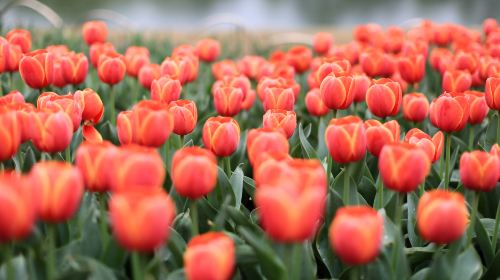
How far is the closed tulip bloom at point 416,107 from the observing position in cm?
216

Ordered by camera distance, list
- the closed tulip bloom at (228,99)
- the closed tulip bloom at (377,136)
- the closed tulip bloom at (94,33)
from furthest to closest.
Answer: the closed tulip bloom at (94,33) → the closed tulip bloom at (228,99) → the closed tulip bloom at (377,136)

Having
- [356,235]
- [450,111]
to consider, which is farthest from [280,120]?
[356,235]

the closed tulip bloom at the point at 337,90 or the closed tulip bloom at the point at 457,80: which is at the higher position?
the closed tulip bloom at the point at 337,90

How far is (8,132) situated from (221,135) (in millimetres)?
527

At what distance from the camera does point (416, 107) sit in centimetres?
216

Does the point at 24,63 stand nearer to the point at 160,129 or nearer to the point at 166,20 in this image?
the point at 160,129

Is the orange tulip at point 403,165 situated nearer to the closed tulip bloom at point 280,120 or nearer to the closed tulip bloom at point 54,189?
the closed tulip bloom at point 280,120

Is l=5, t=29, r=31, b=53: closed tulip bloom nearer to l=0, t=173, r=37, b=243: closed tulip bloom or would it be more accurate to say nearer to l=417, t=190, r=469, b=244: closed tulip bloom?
l=0, t=173, r=37, b=243: closed tulip bloom

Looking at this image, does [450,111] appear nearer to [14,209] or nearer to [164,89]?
[164,89]

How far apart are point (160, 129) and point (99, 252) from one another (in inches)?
11.2

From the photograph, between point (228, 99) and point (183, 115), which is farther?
point (228, 99)

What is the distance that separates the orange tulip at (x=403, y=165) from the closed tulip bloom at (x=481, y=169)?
220 mm

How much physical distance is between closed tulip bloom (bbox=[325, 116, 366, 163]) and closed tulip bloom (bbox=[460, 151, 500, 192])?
0.25 m

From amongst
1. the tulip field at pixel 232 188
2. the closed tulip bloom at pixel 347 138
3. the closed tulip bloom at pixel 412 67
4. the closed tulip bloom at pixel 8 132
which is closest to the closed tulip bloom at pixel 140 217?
the tulip field at pixel 232 188
